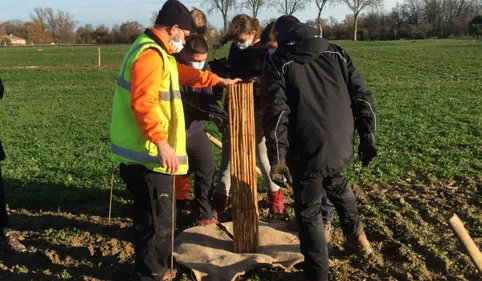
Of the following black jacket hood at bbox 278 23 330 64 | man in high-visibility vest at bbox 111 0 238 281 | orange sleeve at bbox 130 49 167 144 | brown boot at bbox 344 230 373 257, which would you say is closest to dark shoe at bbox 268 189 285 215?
brown boot at bbox 344 230 373 257

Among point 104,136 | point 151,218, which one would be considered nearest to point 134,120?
point 151,218

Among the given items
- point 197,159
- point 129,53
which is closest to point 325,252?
point 197,159

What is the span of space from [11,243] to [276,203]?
2491 millimetres

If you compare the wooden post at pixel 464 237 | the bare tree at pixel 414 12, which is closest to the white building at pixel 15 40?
the bare tree at pixel 414 12

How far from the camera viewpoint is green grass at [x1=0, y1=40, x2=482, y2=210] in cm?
612

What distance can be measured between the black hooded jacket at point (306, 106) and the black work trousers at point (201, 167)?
4.22 ft

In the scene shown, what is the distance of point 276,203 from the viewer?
16.4ft

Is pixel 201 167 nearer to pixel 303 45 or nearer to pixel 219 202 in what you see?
pixel 219 202

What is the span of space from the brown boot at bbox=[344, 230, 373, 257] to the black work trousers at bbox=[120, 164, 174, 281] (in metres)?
1.49

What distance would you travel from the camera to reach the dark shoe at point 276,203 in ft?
16.3

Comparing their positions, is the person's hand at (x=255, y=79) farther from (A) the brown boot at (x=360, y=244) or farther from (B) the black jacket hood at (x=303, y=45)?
(A) the brown boot at (x=360, y=244)

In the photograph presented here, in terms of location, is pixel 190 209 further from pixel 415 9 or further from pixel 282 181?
pixel 415 9

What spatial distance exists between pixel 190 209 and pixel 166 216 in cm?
184

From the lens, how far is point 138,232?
3455 mm
